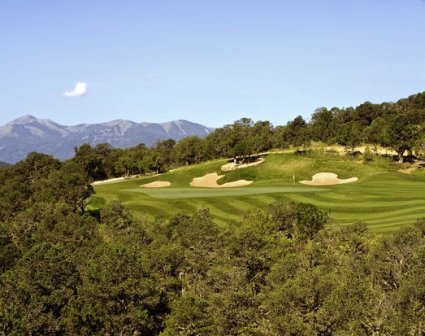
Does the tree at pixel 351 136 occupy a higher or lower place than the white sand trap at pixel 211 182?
higher

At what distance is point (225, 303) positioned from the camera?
128 ft

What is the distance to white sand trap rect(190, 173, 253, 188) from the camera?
130m

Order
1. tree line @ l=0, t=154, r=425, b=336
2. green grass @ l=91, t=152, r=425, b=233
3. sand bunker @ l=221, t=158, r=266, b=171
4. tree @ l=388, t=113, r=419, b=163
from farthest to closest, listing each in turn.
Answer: sand bunker @ l=221, t=158, r=266, b=171 → tree @ l=388, t=113, r=419, b=163 → green grass @ l=91, t=152, r=425, b=233 → tree line @ l=0, t=154, r=425, b=336

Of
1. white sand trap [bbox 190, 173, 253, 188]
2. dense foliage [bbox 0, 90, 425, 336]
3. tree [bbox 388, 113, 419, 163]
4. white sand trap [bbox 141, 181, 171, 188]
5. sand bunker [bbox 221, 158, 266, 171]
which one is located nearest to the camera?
dense foliage [bbox 0, 90, 425, 336]

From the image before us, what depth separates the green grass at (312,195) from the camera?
260 feet

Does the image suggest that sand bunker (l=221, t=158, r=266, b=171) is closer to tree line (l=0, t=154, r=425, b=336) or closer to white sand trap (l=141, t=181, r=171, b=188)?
white sand trap (l=141, t=181, r=171, b=188)

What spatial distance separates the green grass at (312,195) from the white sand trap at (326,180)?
85.6 inches

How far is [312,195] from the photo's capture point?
96625mm

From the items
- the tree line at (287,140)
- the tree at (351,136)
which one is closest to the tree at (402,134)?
the tree line at (287,140)

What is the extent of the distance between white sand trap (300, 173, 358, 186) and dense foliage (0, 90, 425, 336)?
176 feet

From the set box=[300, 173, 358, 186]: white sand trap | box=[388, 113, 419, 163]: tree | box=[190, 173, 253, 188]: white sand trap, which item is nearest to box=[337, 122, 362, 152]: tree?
box=[388, 113, 419, 163]: tree

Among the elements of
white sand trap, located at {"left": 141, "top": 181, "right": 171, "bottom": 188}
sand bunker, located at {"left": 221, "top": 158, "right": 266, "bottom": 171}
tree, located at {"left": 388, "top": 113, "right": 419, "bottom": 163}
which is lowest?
white sand trap, located at {"left": 141, "top": 181, "right": 171, "bottom": 188}

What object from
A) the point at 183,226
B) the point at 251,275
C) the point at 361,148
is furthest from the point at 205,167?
the point at 251,275

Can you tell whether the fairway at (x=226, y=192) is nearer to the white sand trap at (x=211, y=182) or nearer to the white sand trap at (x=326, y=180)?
the white sand trap at (x=326, y=180)
